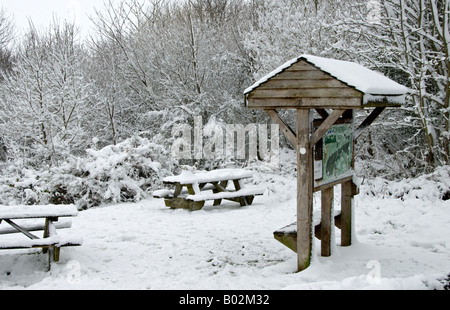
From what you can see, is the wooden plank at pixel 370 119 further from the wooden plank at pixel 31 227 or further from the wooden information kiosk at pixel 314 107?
the wooden plank at pixel 31 227

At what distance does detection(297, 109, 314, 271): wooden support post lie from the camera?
187 inches

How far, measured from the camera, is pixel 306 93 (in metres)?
4.63

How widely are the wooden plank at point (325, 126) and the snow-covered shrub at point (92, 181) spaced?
630 cm

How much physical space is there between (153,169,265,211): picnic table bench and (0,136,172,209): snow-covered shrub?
1.45m

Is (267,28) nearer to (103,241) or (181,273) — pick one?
(103,241)

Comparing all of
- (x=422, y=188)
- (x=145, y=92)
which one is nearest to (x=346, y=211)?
(x=422, y=188)

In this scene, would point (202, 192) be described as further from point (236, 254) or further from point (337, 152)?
point (337, 152)

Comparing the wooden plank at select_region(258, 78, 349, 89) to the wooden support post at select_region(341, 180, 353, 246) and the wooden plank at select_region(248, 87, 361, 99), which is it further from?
the wooden support post at select_region(341, 180, 353, 246)

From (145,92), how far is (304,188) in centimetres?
1218

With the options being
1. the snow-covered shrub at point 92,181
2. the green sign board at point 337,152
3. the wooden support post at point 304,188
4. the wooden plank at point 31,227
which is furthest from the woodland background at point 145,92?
the wooden support post at point 304,188

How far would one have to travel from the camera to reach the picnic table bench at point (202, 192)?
8.89 metres

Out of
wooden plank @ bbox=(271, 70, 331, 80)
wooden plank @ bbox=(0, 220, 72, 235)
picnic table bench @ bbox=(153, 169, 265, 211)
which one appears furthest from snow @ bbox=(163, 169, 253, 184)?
wooden plank @ bbox=(271, 70, 331, 80)

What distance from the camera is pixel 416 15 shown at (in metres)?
9.48
